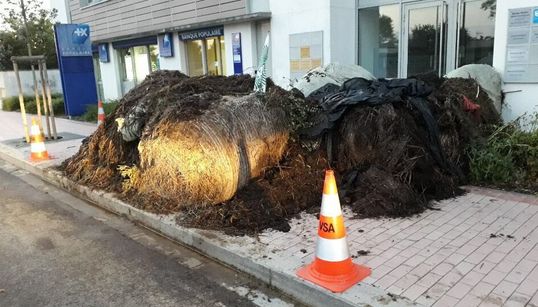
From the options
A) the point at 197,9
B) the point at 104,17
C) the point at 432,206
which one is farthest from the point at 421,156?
the point at 104,17

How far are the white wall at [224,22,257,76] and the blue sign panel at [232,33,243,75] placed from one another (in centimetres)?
11

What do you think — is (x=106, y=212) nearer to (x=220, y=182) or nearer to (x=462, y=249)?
(x=220, y=182)

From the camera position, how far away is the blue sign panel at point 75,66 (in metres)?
14.7

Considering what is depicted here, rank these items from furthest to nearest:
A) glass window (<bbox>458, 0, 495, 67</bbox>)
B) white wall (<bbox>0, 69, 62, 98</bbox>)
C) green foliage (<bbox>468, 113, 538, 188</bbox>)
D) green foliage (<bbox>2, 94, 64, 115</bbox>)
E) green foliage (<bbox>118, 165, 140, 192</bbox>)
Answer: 1. white wall (<bbox>0, 69, 62, 98</bbox>)
2. green foliage (<bbox>2, 94, 64, 115</bbox>)
3. glass window (<bbox>458, 0, 495, 67</bbox>)
4. green foliage (<bbox>118, 165, 140, 192</bbox>)
5. green foliage (<bbox>468, 113, 538, 188</bbox>)

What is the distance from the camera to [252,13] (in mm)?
11500

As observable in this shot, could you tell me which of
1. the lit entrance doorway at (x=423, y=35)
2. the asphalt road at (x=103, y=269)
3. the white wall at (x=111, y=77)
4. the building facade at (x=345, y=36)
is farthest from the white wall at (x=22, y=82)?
the asphalt road at (x=103, y=269)

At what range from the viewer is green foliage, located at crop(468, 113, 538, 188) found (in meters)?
5.80

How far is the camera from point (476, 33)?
8.43 meters

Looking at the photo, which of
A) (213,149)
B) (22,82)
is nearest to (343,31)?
(213,149)

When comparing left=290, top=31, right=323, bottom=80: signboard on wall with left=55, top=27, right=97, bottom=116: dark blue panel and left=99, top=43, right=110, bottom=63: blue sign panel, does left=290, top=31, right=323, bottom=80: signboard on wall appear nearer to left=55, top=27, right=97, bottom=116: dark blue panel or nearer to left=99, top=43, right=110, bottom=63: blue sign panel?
left=55, top=27, right=97, bottom=116: dark blue panel

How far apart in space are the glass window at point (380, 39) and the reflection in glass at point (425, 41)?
40 centimetres

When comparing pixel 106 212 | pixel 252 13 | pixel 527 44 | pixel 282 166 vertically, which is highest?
pixel 252 13

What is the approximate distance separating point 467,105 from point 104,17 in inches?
633

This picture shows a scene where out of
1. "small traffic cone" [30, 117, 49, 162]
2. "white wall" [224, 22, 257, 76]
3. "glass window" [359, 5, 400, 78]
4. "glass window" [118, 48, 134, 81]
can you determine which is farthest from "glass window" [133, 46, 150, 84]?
"glass window" [359, 5, 400, 78]
